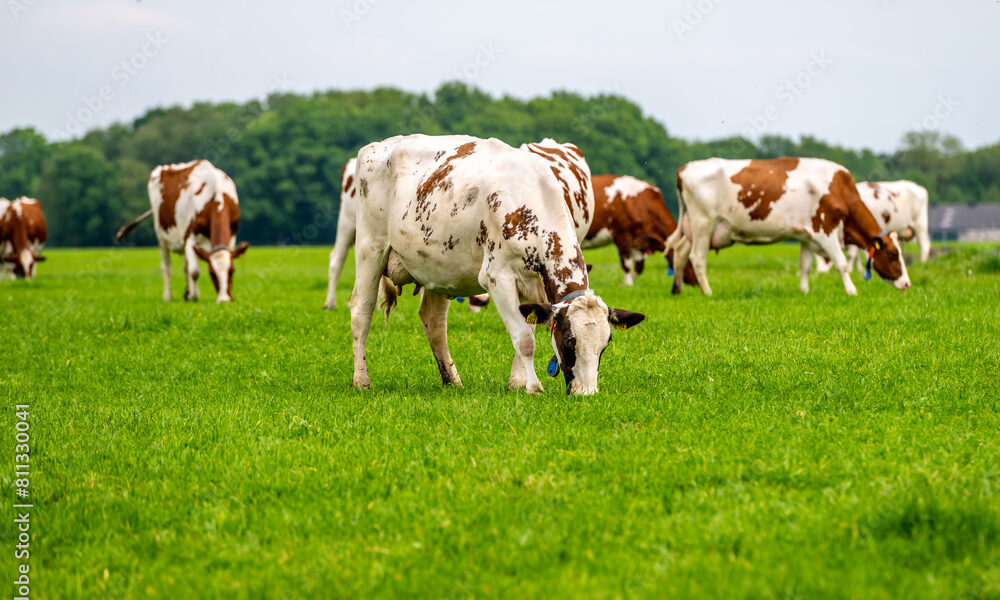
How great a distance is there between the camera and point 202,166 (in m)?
20.6

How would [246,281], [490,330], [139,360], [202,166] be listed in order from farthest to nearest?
[246,281] < [202,166] < [490,330] < [139,360]

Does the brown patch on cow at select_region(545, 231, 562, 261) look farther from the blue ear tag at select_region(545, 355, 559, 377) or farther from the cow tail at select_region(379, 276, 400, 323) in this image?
the cow tail at select_region(379, 276, 400, 323)

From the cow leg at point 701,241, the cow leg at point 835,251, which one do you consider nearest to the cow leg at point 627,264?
the cow leg at point 701,241

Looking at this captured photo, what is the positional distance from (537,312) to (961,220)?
11103 centimetres

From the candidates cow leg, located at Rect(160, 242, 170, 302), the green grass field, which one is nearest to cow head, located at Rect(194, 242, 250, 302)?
cow leg, located at Rect(160, 242, 170, 302)

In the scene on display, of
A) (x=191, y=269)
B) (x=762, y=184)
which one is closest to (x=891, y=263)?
(x=762, y=184)

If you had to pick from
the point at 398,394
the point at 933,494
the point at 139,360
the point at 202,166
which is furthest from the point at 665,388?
the point at 202,166

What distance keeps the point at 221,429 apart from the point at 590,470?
9.81 ft

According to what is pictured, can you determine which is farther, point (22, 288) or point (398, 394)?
point (22, 288)

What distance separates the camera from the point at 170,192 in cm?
2030

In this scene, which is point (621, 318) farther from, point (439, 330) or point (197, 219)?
point (197, 219)

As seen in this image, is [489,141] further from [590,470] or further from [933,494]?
[933,494]

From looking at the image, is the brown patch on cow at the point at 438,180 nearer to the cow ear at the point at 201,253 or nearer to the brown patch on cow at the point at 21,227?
the cow ear at the point at 201,253

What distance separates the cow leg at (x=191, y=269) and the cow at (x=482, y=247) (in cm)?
1090
